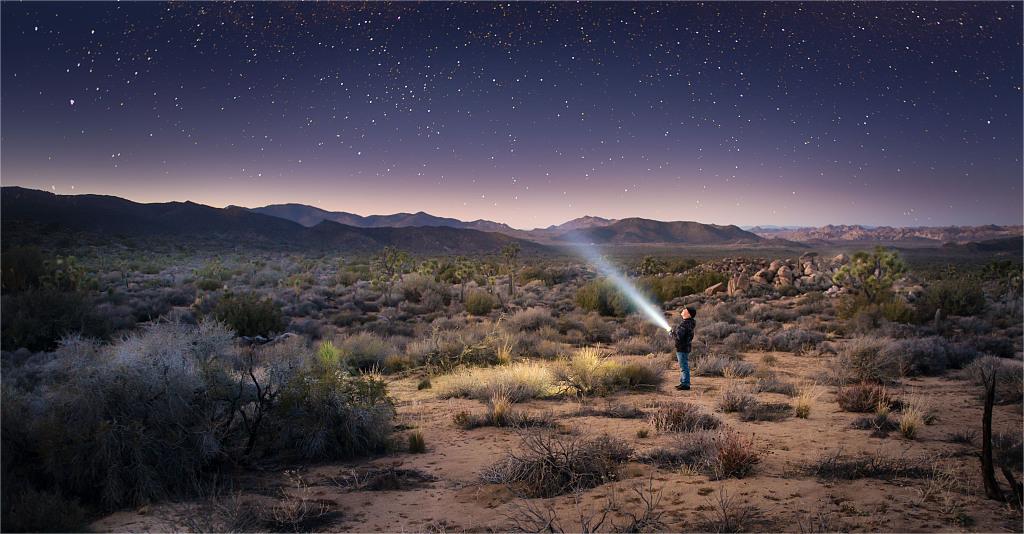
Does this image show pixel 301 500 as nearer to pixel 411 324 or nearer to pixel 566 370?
pixel 566 370

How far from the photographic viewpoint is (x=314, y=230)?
123m

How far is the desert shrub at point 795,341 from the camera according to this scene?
16.2m

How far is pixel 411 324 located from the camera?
20.4m

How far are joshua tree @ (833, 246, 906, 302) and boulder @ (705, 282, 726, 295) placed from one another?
723 centimetres

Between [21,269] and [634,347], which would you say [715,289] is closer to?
[634,347]

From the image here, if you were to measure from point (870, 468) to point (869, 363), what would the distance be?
6.47 metres

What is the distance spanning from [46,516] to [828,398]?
1198 centimetres

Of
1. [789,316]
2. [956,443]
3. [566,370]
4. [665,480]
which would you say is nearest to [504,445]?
[665,480]

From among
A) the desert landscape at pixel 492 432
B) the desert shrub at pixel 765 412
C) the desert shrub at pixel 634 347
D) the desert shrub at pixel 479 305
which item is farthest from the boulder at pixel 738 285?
the desert shrub at pixel 765 412

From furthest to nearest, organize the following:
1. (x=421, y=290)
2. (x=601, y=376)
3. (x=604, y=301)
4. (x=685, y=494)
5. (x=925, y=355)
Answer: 1. (x=421, y=290)
2. (x=604, y=301)
3. (x=925, y=355)
4. (x=601, y=376)
5. (x=685, y=494)

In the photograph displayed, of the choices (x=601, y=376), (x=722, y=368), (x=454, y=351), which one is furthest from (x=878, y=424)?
(x=454, y=351)

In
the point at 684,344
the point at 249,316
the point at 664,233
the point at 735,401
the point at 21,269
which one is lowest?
the point at 735,401

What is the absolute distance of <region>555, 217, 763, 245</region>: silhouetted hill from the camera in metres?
169

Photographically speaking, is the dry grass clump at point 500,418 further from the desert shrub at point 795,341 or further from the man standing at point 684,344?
the desert shrub at point 795,341
